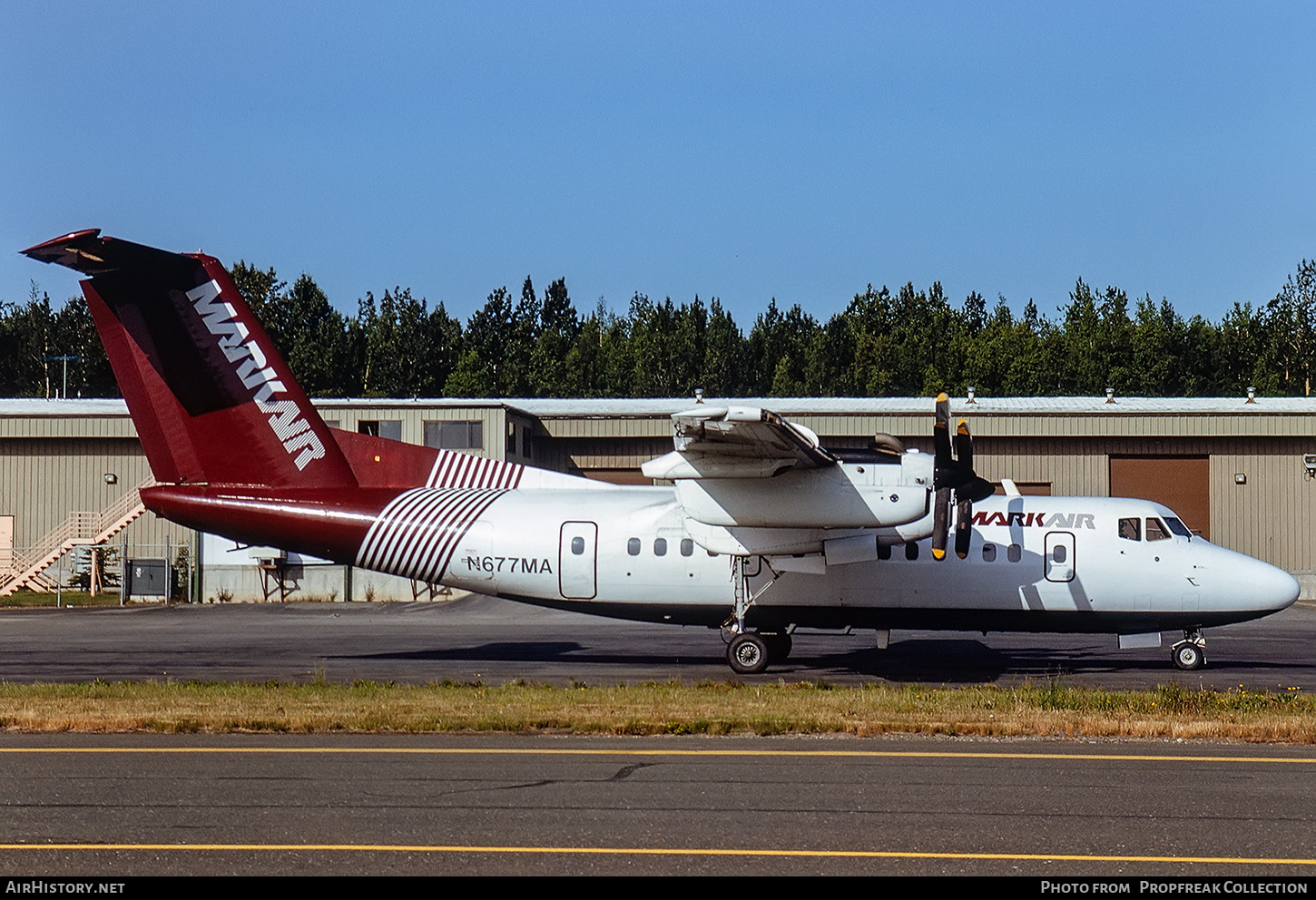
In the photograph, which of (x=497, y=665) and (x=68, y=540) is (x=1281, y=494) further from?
(x=68, y=540)

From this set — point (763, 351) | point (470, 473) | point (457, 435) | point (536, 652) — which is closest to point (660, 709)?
point (536, 652)

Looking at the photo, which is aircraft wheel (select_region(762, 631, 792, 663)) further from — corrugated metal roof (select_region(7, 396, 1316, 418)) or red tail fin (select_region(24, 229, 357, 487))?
corrugated metal roof (select_region(7, 396, 1316, 418))

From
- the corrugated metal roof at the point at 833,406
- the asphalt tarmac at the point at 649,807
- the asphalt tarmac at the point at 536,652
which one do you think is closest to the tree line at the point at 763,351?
the corrugated metal roof at the point at 833,406

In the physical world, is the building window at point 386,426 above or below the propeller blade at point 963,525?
above

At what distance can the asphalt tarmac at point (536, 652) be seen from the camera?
20.0m

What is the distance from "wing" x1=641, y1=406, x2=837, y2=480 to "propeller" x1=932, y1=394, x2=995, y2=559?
168 cm

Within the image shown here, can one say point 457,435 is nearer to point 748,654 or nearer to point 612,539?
point 612,539

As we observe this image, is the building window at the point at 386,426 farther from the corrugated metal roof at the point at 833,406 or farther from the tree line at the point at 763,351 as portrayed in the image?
the tree line at the point at 763,351

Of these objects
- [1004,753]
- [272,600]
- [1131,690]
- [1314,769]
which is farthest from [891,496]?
[272,600]

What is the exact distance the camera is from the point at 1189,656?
2119 cm

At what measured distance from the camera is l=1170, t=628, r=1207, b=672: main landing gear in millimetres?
21141

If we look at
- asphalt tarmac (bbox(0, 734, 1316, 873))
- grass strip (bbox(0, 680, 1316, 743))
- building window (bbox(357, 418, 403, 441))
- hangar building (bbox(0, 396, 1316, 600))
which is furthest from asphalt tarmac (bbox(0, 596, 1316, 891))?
hangar building (bbox(0, 396, 1316, 600))

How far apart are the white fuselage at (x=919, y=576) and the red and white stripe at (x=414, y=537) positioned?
242mm

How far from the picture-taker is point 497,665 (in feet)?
69.5
